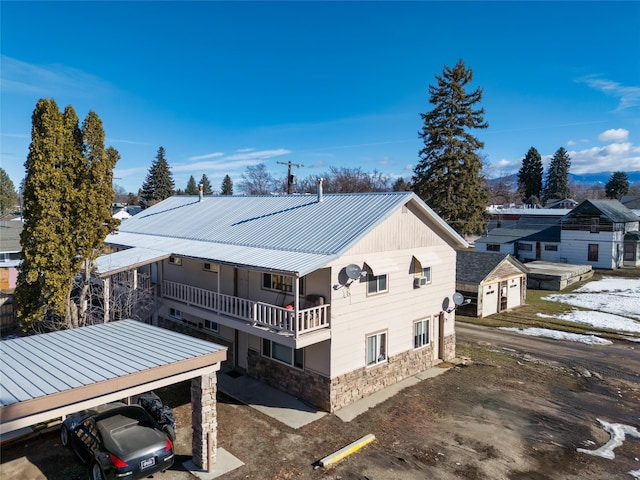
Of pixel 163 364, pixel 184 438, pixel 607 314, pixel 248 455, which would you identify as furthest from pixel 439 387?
pixel 607 314

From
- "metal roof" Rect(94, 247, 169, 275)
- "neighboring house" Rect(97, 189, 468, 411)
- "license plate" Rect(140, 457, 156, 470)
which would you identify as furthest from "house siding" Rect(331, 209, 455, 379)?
"metal roof" Rect(94, 247, 169, 275)

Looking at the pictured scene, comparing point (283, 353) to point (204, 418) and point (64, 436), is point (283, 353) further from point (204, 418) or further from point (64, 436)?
point (64, 436)

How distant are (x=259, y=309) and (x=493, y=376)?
33.1 feet

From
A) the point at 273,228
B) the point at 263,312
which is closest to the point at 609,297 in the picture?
the point at 273,228

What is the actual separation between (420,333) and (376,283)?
12.7 feet

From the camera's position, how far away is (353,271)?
14.1 m

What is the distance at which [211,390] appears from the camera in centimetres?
1066

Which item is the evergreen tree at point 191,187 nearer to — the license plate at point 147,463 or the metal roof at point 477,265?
the metal roof at point 477,265

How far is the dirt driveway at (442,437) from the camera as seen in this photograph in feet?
35.8

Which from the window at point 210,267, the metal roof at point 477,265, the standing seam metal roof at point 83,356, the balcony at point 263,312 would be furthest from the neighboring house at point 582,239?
the standing seam metal roof at point 83,356

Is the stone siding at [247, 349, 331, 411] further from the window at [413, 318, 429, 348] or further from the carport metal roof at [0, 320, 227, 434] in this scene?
the window at [413, 318, 429, 348]

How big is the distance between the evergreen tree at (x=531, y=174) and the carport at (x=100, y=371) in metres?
97.7

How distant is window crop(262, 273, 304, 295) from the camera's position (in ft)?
50.6

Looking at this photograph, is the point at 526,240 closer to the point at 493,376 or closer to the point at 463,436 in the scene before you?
the point at 493,376
